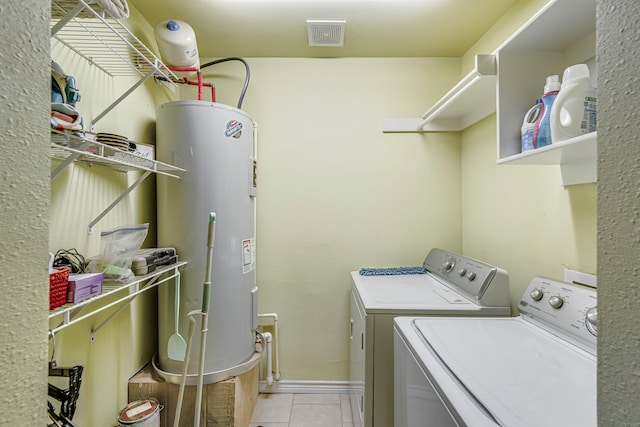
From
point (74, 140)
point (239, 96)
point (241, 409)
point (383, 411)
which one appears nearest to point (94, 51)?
point (74, 140)

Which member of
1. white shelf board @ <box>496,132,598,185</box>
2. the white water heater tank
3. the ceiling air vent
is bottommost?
white shelf board @ <box>496,132,598,185</box>

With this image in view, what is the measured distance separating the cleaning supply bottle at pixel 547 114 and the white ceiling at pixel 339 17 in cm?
91

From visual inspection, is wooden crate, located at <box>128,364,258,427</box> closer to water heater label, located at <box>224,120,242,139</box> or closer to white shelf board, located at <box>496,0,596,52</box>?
water heater label, located at <box>224,120,242,139</box>

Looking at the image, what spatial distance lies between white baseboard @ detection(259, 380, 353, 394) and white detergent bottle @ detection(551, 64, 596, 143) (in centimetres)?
199

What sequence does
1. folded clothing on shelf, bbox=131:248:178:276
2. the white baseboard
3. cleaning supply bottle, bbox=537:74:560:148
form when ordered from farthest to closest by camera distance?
the white baseboard < folded clothing on shelf, bbox=131:248:178:276 < cleaning supply bottle, bbox=537:74:560:148

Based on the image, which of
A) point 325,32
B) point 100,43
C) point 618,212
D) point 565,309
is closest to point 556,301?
point 565,309

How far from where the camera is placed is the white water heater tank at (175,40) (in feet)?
5.05

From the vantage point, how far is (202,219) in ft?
4.98

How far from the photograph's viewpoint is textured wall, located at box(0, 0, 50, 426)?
16.1 inches

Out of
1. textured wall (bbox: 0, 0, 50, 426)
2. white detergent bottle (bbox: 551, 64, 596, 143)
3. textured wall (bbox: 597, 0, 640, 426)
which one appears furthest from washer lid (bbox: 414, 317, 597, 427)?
textured wall (bbox: 0, 0, 50, 426)

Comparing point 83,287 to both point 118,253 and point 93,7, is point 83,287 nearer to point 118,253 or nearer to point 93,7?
point 118,253

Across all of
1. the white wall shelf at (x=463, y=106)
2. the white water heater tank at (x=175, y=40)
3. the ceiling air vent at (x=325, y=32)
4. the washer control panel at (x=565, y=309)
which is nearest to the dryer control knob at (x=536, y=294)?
the washer control panel at (x=565, y=309)

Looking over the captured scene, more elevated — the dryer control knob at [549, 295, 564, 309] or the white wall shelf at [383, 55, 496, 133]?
the white wall shelf at [383, 55, 496, 133]

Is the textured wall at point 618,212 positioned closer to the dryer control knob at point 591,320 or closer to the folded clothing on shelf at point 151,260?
the dryer control knob at point 591,320
